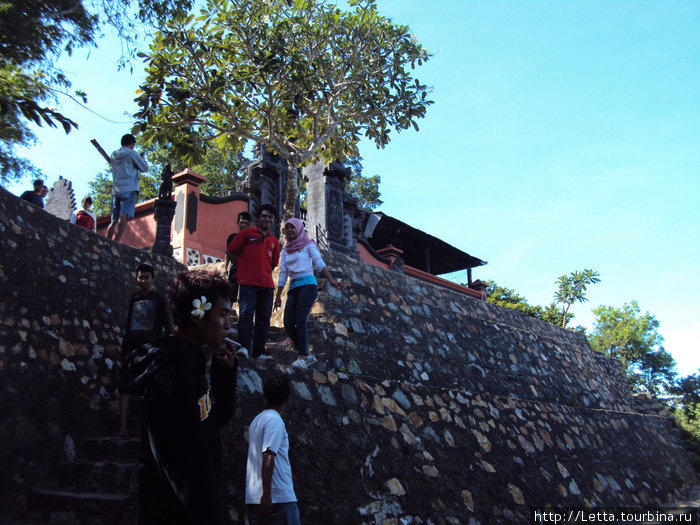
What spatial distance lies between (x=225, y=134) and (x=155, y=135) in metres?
1.48

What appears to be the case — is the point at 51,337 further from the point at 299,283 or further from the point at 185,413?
the point at 185,413

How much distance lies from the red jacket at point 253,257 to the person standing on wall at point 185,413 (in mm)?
3099

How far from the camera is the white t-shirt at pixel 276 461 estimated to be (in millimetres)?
2822

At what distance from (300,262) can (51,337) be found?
7.69 feet

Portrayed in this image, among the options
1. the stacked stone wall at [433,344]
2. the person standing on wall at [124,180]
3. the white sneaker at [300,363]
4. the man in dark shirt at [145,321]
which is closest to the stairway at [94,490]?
the man in dark shirt at [145,321]

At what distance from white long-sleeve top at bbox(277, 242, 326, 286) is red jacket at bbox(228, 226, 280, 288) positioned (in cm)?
22

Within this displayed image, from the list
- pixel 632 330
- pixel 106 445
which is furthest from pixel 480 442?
pixel 632 330

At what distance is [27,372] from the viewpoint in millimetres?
4375

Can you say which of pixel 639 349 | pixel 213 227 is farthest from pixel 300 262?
pixel 639 349

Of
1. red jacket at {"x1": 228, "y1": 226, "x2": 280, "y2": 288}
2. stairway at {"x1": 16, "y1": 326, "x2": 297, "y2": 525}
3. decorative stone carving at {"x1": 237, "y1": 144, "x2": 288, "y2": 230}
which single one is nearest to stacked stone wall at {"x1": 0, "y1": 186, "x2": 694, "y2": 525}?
stairway at {"x1": 16, "y1": 326, "x2": 297, "y2": 525}

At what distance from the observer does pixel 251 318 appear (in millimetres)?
5113

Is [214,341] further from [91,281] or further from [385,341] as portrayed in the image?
[385,341]

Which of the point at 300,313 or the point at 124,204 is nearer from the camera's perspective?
the point at 300,313

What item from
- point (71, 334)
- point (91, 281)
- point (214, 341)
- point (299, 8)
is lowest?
point (214, 341)
